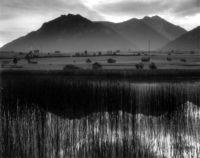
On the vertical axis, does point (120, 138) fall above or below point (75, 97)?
below

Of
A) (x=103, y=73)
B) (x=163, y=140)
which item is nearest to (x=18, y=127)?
(x=163, y=140)

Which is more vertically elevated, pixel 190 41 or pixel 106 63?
pixel 190 41

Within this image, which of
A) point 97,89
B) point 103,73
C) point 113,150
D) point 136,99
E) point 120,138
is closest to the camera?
point 113,150

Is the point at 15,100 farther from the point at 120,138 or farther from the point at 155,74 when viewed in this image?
the point at 155,74

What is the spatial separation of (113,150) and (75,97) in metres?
2.95

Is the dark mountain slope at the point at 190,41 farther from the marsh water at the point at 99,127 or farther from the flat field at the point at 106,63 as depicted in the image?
the marsh water at the point at 99,127

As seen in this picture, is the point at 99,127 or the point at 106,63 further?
the point at 106,63

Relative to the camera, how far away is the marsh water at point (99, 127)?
5.69 m

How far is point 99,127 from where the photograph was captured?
20.4ft

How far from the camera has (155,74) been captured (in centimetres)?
1825

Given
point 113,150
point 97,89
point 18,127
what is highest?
point 97,89

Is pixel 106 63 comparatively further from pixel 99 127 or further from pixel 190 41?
pixel 190 41

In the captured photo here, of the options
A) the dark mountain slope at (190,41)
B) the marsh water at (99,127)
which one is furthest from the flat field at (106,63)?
the dark mountain slope at (190,41)

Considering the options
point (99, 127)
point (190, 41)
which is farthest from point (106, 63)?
point (190, 41)
